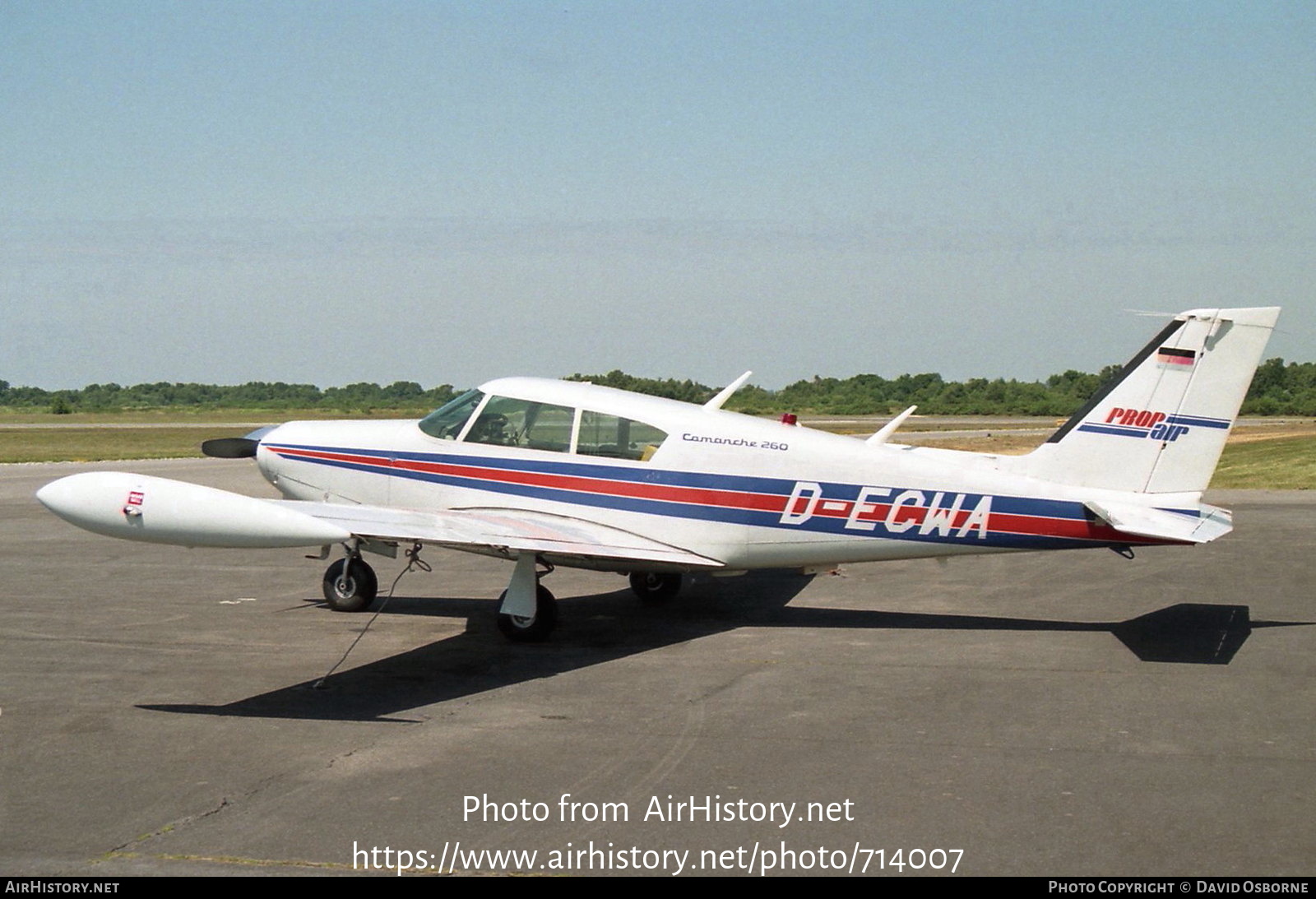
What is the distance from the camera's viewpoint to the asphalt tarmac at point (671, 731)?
19.8ft

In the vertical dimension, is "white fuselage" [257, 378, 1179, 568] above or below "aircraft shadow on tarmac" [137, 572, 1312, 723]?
above

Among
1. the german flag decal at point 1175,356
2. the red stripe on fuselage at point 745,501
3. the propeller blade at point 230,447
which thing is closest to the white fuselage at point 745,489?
the red stripe on fuselage at point 745,501

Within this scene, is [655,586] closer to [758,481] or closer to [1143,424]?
[758,481]

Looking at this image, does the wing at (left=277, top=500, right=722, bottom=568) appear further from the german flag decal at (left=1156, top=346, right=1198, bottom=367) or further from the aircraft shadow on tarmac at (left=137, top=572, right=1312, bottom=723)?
the german flag decal at (left=1156, top=346, right=1198, bottom=367)

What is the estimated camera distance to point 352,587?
1293 centimetres

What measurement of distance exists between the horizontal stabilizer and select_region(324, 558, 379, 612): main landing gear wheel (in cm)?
736

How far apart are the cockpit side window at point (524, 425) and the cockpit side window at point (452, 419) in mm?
147

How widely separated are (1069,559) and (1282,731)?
9.32m

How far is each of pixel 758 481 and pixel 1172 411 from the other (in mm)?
3909

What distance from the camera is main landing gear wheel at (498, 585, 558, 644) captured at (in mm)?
11281

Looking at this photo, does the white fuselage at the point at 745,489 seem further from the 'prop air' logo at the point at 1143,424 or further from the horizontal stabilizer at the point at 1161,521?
the 'prop air' logo at the point at 1143,424

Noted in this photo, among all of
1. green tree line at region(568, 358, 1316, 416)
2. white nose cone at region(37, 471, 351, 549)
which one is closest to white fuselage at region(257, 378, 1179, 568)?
white nose cone at region(37, 471, 351, 549)

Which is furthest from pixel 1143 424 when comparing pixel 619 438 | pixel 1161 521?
pixel 619 438

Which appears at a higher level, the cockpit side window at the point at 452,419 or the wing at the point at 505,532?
the cockpit side window at the point at 452,419
